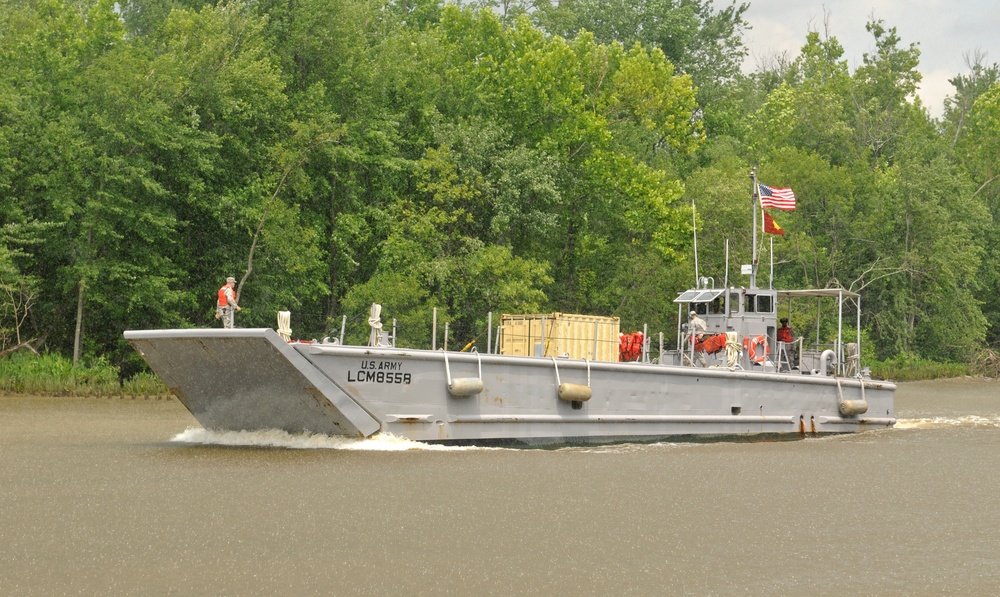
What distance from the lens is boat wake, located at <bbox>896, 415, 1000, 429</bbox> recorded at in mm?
31297

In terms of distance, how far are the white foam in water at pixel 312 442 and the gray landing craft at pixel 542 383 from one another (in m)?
0.13

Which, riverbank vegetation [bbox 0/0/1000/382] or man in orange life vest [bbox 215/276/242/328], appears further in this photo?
riverbank vegetation [bbox 0/0/1000/382]

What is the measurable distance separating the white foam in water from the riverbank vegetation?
1338cm

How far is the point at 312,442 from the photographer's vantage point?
2128 centimetres

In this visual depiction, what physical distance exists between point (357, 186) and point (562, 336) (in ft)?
72.7

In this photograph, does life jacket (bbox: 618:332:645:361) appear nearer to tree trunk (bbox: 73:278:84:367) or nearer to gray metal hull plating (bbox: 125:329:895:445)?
gray metal hull plating (bbox: 125:329:895:445)

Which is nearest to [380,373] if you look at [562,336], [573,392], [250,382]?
[250,382]

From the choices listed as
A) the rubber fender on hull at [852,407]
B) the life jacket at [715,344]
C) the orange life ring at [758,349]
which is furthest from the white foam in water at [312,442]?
the rubber fender on hull at [852,407]

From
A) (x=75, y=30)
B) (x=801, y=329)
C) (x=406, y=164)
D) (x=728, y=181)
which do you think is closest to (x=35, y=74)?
(x=75, y=30)

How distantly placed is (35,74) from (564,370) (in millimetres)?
24268

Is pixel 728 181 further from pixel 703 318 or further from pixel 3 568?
pixel 3 568

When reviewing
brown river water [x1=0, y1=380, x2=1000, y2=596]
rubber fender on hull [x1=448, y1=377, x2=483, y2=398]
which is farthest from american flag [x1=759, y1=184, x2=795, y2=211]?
rubber fender on hull [x1=448, y1=377, x2=483, y2=398]

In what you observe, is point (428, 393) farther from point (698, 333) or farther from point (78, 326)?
point (78, 326)

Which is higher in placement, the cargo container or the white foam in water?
the cargo container
